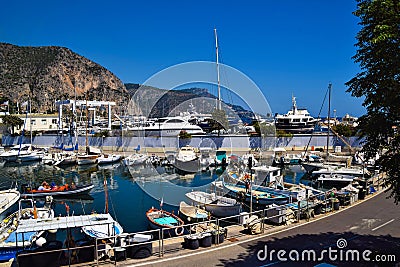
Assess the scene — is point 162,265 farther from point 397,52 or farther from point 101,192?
point 101,192

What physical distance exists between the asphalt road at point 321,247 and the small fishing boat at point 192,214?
7405 mm

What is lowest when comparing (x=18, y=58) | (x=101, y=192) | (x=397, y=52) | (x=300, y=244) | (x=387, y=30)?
(x=101, y=192)

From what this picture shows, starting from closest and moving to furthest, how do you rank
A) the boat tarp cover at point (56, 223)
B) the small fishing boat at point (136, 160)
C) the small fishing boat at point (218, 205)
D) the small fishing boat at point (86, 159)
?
the boat tarp cover at point (56, 223) → the small fishing boat at point (218, 205) → the small fishing boat at point (136, 160) → the small fishing boat at point (86, 159)

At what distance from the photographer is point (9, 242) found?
47.9 feet

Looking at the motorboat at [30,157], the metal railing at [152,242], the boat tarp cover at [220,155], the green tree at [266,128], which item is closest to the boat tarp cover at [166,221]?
the metal railing at [152,242]

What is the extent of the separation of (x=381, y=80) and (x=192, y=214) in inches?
568

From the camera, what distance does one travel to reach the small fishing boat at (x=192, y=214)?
19.9 meters

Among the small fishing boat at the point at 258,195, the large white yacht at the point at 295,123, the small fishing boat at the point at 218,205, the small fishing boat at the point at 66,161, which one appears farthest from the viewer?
the large white yacht at the point at 295,123

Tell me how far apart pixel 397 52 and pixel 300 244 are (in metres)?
7.52

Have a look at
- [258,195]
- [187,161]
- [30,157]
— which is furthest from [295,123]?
[258,195]

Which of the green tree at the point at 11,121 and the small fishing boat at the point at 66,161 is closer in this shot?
the small fishing boat at the point at 66,161

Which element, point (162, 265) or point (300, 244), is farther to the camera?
point (300, 244)

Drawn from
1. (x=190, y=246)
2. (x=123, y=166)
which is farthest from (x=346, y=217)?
(x=123, y=166)

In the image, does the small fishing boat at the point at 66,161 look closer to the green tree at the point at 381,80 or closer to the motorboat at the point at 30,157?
the motorboat at the point at 30,157
